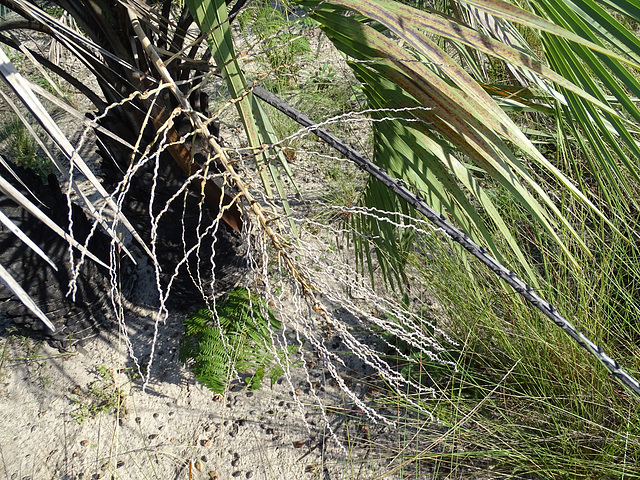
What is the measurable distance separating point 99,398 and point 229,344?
59cm

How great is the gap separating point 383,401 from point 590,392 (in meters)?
0.62

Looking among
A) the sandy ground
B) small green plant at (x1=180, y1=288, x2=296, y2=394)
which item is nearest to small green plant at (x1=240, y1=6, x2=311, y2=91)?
small green plant at (x1=180, y1=288, x2=296, y2=394)

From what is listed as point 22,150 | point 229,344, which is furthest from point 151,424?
point 22,150

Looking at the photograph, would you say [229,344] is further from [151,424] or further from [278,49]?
[278,49]

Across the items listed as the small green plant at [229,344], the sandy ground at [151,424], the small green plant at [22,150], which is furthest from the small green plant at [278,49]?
the sandy ground at [151,424]

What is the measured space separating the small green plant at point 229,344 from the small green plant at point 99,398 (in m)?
0.32

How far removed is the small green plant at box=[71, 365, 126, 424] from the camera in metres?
1.68

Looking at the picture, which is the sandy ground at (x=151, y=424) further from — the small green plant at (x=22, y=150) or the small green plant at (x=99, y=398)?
the small green plant at (x=22, y=150)

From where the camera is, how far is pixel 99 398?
5.65 ft

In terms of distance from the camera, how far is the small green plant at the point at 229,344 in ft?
5.01

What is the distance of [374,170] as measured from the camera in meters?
0.81

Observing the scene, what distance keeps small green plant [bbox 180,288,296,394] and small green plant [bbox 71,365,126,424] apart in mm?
324

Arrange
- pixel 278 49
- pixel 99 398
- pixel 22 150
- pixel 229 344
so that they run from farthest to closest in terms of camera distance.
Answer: pixel 278 49, pixel 22 150, pixel 99 398, pixel 229 344

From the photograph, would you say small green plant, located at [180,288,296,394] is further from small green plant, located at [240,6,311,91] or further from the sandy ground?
small green plant, located at [240,6,311,91]
